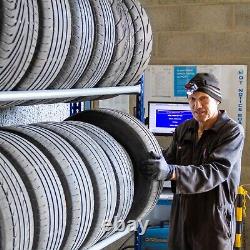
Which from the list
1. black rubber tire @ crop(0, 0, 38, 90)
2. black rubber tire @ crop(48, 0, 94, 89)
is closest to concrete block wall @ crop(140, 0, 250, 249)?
black rubber tire @ crop(48, 0, 94, 89)

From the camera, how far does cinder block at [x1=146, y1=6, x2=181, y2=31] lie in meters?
5.23

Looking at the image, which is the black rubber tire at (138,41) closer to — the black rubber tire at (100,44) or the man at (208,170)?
the black rubber tire at (100,44)

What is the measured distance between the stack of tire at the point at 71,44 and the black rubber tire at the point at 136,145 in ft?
0.60

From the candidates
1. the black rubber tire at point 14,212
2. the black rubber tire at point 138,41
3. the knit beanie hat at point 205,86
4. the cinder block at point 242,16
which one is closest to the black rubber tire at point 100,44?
the black rubber tire at point 138,41

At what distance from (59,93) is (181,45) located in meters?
3.48

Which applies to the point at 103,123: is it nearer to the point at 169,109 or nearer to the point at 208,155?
the point at 208,155

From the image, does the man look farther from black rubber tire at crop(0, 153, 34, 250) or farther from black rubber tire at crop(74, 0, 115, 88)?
black rubber tire at crop(0, 153, 34, 250)

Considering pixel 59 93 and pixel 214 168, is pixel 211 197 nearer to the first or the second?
pixel 214 168

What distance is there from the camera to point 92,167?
203 centimetres

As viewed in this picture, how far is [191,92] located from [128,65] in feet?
3.44

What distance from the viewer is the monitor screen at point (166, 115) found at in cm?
507

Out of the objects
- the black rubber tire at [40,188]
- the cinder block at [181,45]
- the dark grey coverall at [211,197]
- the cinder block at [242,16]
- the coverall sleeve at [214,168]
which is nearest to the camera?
the black rubber tire at [40,188]

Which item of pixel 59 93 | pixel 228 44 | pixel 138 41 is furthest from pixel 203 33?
pixel 59 93

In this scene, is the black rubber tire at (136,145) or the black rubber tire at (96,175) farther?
the black rubber tire at (136,145)
